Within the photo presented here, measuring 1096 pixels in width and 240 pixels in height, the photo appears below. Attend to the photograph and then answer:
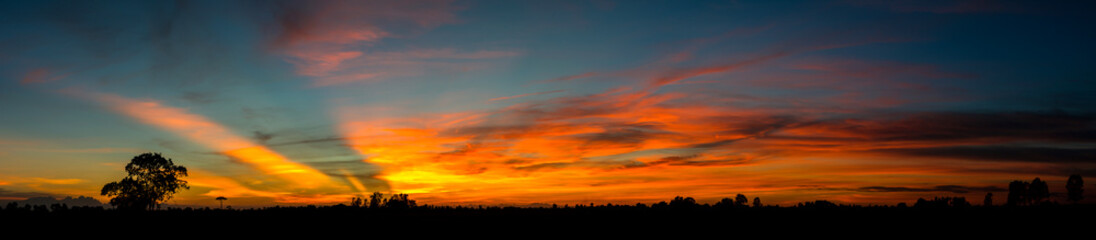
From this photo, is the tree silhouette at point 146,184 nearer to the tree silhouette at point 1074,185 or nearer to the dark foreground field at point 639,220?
the dark foreground field at point 639,220

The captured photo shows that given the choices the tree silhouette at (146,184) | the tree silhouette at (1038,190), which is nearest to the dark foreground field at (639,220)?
the tree silhouette at (146,184)

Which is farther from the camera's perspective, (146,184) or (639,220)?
(146,184)

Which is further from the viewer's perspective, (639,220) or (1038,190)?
(1038,190)

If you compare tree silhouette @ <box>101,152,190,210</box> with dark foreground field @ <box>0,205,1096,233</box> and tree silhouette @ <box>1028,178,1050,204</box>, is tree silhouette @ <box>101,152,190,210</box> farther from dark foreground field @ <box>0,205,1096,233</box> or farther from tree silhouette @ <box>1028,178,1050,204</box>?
tree silhouette @ <box>1028,178,1050,204</box>

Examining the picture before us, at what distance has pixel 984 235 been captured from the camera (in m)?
31.1

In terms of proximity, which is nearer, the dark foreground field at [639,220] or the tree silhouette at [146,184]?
the dark foreground field at [639,220]

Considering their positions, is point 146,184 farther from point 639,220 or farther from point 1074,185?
point 1074,185

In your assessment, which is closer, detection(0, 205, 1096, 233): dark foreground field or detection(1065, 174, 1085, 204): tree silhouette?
detection(0, 205, 1096, 233): dark foreground field

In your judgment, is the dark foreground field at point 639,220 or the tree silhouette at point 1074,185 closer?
the dark foreground field at point 639,220

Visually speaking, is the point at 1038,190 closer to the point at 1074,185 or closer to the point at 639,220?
the point at 1074,185

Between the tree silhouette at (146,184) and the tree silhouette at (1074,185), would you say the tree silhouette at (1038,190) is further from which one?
the tree silhouette at (146,184)

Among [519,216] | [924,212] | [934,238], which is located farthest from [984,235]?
[519,216]

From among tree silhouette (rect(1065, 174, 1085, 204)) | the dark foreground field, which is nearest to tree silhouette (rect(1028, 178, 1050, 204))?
tree silhouette (rect(1065, 174, 1085, 204))

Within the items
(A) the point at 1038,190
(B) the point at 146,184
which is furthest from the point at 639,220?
(A) the point at 1038,190
